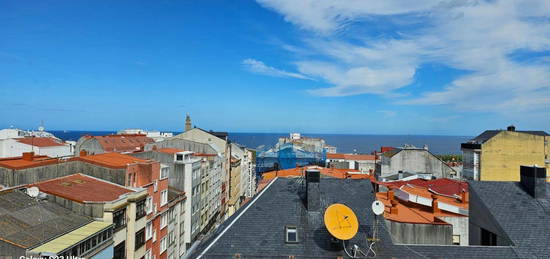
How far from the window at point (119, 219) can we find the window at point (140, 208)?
1915mm

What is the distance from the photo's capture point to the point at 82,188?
26828 millimetres

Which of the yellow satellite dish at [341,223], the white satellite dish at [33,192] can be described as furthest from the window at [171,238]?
the yellow satellite dish at [341,223]

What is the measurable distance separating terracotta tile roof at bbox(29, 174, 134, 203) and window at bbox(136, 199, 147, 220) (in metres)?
1.25

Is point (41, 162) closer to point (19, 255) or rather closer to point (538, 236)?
point (19, 255)

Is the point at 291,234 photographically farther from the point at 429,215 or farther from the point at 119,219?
the point at 119,219

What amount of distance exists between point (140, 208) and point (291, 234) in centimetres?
1555

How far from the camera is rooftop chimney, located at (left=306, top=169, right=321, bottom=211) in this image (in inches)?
779

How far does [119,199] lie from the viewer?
2605cm

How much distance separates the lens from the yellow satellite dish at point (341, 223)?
16625 millimetres

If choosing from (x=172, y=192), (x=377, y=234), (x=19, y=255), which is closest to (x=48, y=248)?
(x=19, y=255)

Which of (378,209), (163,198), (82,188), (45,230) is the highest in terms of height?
(378,209)

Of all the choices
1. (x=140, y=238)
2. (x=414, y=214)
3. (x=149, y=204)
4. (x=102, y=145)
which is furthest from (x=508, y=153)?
(x=102, y=145)

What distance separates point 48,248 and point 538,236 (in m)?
23.0

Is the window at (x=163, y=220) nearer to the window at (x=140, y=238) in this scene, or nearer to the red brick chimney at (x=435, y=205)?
the window at (x=140, y=238)
